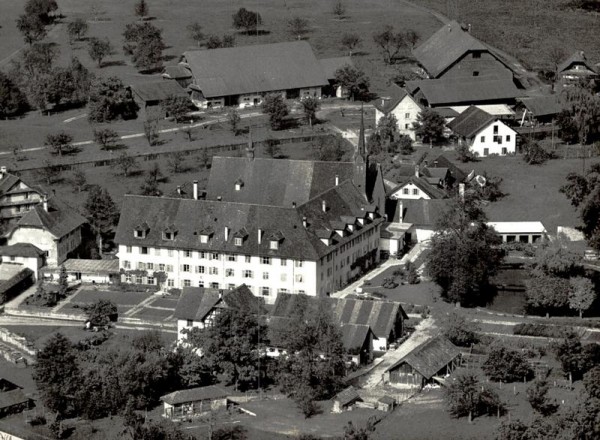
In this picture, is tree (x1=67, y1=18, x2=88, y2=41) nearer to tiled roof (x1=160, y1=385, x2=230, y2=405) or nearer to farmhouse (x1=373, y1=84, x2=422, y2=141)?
farmhouse (x1=373, y1=84, x2=422, y2=141)

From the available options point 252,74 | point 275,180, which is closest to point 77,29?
point 252,74

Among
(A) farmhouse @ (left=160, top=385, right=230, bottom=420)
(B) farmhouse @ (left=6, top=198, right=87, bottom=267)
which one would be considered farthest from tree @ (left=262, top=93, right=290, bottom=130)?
(A) farmhouse @ (left=160, top=385, right=230, bottom=420)

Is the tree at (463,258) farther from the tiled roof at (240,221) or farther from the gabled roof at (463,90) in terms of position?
the gabled roof at (463,90)

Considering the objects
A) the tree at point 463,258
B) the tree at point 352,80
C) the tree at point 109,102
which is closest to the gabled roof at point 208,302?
the tree at point 463,258

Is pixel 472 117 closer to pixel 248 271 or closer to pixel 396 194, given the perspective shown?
pixel 396 194

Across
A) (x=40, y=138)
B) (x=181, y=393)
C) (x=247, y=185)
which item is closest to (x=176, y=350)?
(x=181, y=393)

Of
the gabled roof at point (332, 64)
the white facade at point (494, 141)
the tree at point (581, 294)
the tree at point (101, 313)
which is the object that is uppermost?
the gabled roof at point (332, 64)
